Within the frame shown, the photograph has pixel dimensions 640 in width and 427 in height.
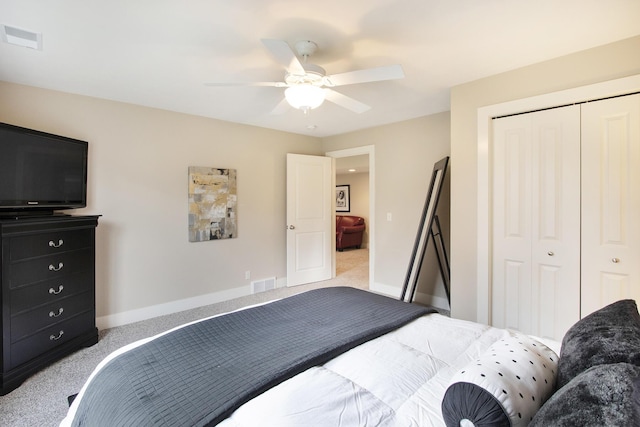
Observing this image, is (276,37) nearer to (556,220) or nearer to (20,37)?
(20,37)

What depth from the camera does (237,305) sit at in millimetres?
3801

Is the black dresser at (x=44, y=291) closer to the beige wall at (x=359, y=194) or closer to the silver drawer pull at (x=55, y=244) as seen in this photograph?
the silver drawer pull at (x=55, y=244)

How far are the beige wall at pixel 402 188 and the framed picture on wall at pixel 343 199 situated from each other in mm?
4485

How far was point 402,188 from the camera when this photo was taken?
4.11m

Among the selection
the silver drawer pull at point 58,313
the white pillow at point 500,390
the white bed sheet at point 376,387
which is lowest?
the silver drawer pull at point 58,313

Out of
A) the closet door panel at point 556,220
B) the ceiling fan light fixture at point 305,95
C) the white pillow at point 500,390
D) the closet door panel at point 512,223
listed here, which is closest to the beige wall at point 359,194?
the closet door panel at point 512,223

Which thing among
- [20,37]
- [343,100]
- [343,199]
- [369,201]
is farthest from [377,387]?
[343,199]

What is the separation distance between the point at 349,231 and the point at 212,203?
4.66 meters

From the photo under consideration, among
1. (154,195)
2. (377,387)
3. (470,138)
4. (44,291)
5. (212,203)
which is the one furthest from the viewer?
(212,203)

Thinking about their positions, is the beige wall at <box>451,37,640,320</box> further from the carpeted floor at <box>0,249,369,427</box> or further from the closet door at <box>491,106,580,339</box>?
the carpeted floor at <box>0,249,369,427</box>

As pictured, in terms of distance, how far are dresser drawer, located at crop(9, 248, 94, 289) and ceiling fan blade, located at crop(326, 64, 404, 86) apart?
8.46ft

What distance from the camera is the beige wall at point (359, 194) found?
8607 millimetres

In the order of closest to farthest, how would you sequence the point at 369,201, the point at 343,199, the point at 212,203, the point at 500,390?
the point at 500,390 < the point at 212,203 < the point at 369,201 < the point at 343,199

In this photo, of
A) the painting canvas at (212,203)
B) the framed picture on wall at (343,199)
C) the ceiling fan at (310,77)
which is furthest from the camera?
the framed picture on wall at (343,199)
